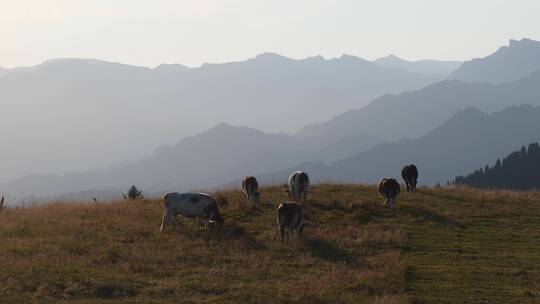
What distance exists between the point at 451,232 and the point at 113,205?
16.2 metres

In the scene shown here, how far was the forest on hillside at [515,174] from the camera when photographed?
134500 mm

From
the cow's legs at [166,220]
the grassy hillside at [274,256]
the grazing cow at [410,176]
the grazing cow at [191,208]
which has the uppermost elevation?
the grazing cow at [410,176]

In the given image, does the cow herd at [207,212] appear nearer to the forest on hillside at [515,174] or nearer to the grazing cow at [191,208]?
the grazing cow at [191,208]

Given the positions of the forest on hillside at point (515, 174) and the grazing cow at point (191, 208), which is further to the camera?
the forest on hillside at point (515, 174)

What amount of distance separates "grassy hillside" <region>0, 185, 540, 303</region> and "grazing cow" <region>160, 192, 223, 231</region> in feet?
2.14

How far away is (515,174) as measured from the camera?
138 meters

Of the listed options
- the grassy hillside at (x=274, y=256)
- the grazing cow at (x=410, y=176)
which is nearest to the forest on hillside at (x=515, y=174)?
the grazing cow at (x=410, y=176)

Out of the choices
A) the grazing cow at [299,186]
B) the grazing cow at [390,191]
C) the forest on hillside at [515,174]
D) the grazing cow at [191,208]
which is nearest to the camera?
the grazing cow at [191,208]

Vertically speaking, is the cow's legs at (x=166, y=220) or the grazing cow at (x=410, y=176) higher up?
the grazing cow at (x=410, y=176)

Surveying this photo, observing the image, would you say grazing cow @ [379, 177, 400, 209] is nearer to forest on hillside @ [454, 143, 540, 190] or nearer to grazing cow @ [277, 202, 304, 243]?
grazing cow @ [277, 202, 304, 243]

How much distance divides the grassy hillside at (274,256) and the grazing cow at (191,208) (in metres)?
0.65

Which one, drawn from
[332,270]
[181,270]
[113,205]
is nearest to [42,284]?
[181,270]

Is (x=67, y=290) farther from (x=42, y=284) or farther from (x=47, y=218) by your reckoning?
(x=47, y=218)

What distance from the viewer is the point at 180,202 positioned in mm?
26469
